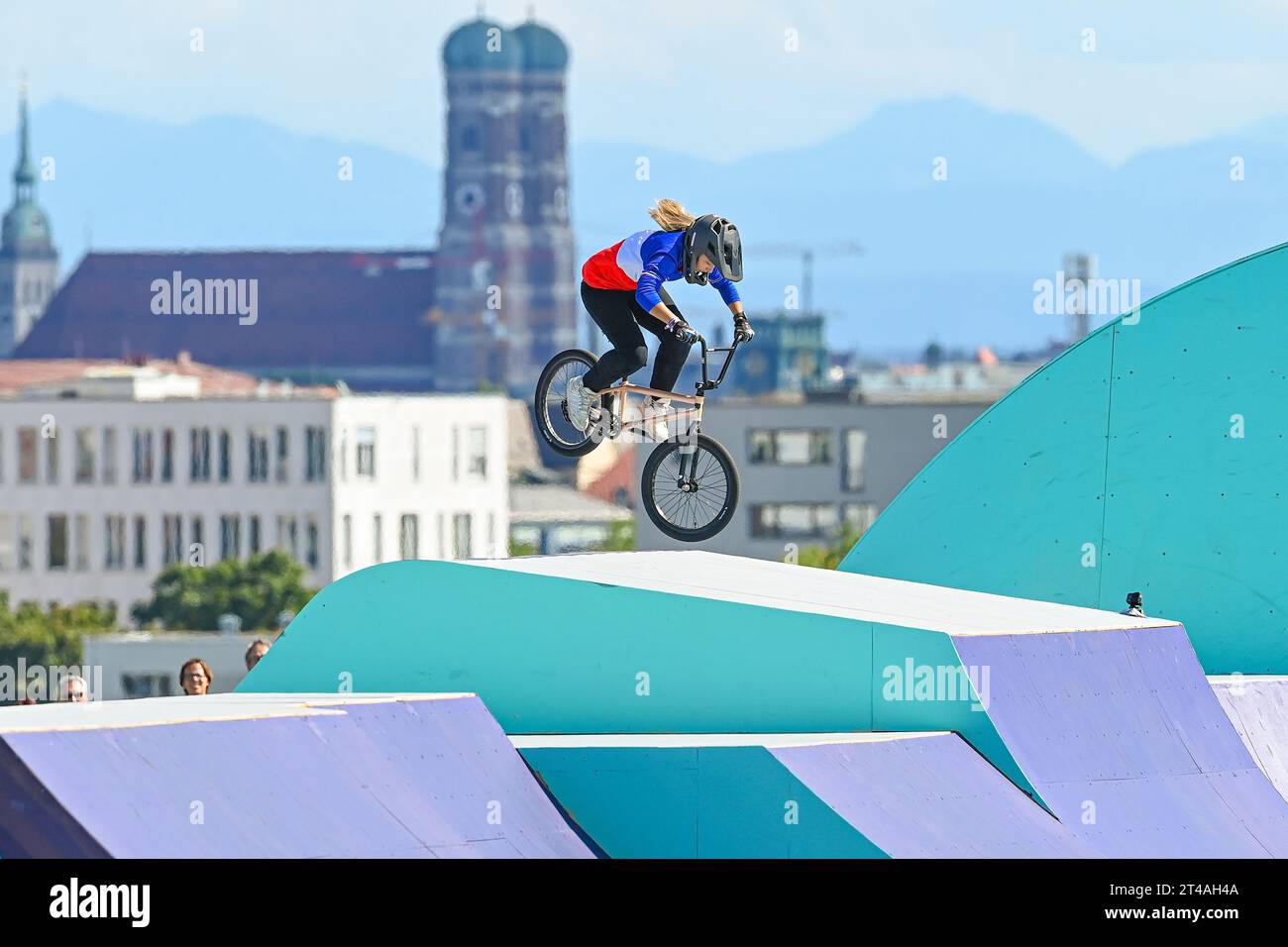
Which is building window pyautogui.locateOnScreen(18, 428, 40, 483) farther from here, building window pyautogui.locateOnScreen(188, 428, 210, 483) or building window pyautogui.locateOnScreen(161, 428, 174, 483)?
building window pyautogui.locateOnScreen(188, 428, 210, 483)

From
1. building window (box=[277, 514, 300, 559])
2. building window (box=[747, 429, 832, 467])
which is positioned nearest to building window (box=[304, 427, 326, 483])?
building window (box=[277, 514, 300, 559])

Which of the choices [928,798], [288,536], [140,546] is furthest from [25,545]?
[928,798]

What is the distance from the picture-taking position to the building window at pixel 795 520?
14900cm

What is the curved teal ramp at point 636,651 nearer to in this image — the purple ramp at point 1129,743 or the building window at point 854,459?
the purple ramp at point 1129,743

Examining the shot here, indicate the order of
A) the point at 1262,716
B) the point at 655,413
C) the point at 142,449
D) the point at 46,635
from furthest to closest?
1. the point at 142,449
2. the point at 46,635
3. the point at 1262,716
4. the point at 655,413

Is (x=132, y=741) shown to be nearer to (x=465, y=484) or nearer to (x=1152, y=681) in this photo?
(x=1152, y=681)

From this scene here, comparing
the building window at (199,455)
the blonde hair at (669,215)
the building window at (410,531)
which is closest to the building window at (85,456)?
the building window at (199,455)

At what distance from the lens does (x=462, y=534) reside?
524 ft

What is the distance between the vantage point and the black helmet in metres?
24.3

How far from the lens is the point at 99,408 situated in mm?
154750

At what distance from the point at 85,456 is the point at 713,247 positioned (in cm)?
13408

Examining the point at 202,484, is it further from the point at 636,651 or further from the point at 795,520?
the point at 636,651
